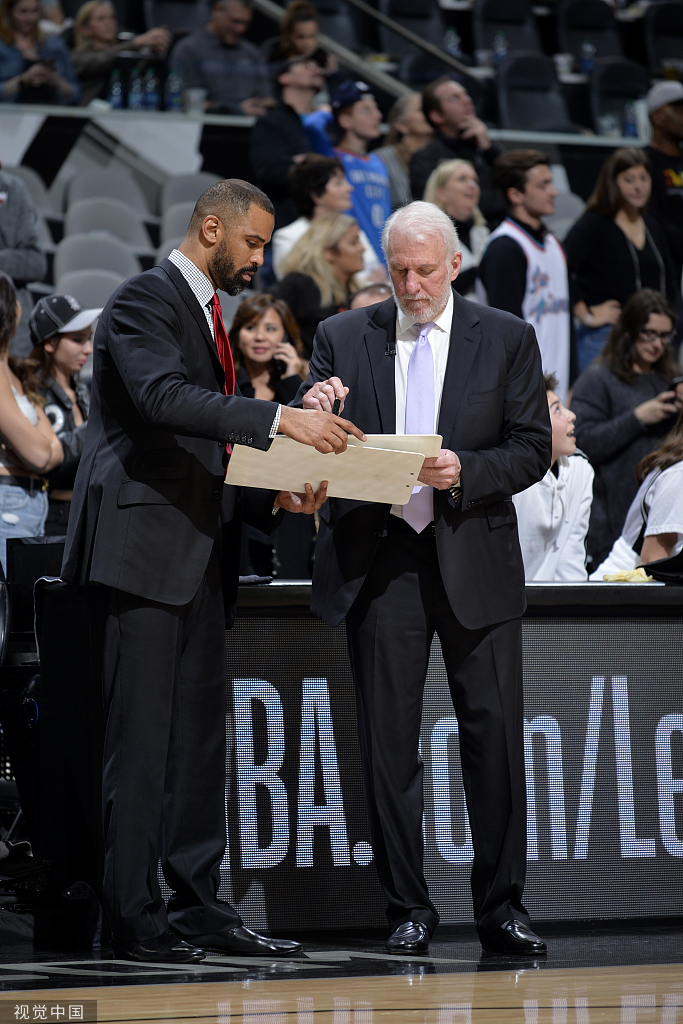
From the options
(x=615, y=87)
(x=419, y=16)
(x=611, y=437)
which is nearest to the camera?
(x=611, y=437)

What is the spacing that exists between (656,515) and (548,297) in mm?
2511

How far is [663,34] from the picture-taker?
1198 centimetres

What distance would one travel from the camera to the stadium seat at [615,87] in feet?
34.7

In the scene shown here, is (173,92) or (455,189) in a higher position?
(173,92)

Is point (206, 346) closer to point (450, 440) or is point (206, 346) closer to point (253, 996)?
point (450, 440)

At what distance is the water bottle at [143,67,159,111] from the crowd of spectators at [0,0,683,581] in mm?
152

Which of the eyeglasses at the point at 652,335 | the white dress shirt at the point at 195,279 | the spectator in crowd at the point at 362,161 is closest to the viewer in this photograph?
the white dress shirt at the point at 195,279

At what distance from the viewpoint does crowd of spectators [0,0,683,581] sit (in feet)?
14.0

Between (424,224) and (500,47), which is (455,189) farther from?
(500,47)

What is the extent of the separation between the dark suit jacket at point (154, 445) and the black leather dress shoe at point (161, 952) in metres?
0.76

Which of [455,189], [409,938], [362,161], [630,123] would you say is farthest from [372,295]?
[630,123]

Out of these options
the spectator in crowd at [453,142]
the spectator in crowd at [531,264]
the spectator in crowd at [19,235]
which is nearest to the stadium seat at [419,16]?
the spectator in crowd at [453,142]

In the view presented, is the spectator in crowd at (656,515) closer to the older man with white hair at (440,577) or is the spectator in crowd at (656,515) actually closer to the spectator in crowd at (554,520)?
the spectator in crowd at (554,520)

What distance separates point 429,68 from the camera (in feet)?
33.5
